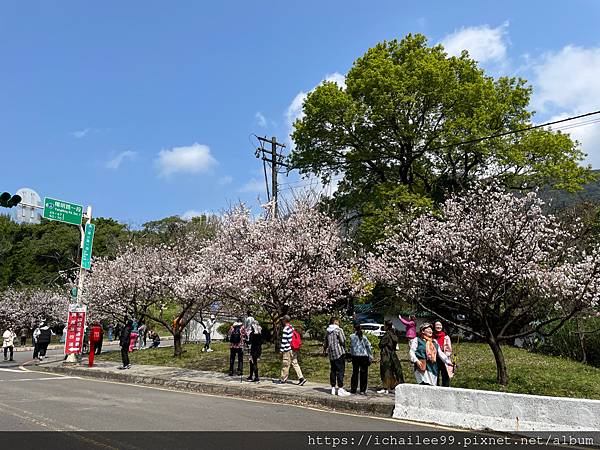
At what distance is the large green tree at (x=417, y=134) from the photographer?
25.3m

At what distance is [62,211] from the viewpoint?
65.9ft

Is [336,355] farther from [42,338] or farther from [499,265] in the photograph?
[42,338]

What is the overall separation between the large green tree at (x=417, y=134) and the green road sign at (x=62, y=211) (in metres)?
12.6

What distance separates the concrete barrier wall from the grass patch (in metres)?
3.27

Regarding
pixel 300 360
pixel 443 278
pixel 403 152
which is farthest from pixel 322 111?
pixel 443 278

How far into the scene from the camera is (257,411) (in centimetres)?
1038

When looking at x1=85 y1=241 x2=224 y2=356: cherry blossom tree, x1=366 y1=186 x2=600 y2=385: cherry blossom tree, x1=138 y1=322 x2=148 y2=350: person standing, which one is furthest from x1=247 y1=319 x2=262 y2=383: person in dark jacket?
x1=138 y1=322 x2=148 y2=350: person standing

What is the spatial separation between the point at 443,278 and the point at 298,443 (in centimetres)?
684

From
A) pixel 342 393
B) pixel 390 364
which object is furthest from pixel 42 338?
pixel 390 364

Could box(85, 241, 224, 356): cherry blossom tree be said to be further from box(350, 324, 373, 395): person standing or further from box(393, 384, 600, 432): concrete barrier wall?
box(393, 384, 600, 432): concrete barrier wall

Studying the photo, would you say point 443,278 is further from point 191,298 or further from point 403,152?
point 403,152

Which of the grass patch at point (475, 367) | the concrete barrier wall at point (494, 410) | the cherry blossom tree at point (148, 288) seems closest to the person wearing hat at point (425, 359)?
the concrete barrier wall at point (494, 410)

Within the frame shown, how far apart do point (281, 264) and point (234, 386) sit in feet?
13.2

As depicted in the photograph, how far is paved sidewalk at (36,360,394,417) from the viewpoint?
10.7m
